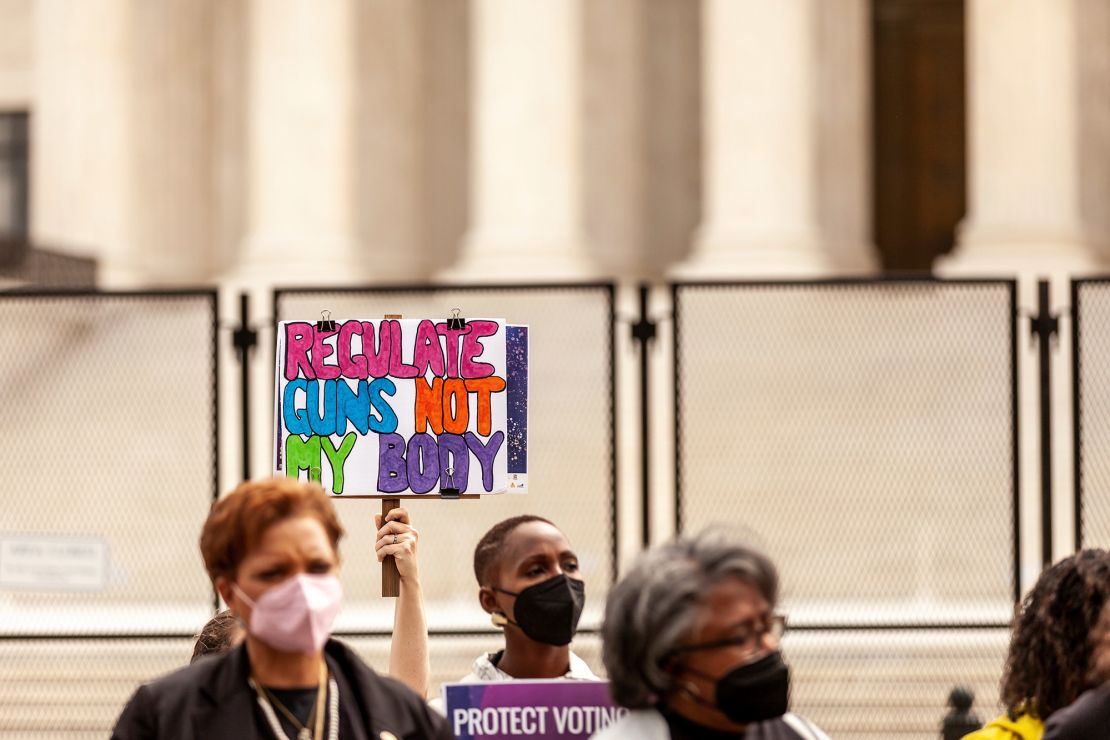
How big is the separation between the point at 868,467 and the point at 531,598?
11633 millimetres

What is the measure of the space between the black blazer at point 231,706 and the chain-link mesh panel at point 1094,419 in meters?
10.4

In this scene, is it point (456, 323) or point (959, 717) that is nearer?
point (456, 323)

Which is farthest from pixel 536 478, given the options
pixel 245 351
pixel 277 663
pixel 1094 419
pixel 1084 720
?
pixel 277 663

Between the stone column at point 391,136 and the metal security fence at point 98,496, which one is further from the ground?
the stone column at point 391,136

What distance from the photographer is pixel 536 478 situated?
73.2 feet

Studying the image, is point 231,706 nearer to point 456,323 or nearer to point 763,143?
point 456,323

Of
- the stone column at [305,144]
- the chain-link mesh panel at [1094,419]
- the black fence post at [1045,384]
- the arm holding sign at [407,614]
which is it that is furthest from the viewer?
the stone column at [305,144]

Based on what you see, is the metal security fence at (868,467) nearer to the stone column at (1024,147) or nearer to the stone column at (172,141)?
the stone column at (1024,147)

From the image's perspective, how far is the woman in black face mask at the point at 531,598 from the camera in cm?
A: 704

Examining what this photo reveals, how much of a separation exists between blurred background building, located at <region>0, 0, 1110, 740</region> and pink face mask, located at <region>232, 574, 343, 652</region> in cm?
990

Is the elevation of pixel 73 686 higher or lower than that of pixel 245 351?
lower

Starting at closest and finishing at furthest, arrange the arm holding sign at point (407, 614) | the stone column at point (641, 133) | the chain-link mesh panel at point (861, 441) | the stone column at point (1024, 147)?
1. the arm holding sign at point (407, 614)
2. the chain-link mesh panel at point (861, 441)
3. the stone column at point (1024, 147)
4. the stone column at point (641, 133)

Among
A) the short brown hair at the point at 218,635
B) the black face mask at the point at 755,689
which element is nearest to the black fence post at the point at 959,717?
the short brown hair at the point at 218,635

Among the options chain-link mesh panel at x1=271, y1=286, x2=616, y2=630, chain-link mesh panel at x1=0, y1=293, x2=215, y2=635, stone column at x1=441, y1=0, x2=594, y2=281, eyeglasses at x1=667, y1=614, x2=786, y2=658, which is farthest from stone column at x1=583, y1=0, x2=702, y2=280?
eyeglasses at x1=667, y1=614, x2=786, y2=658
